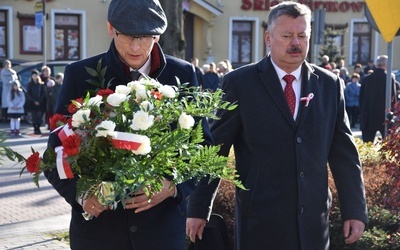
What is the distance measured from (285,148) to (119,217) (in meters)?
1.04

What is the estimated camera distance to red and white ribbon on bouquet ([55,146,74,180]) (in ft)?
9.84

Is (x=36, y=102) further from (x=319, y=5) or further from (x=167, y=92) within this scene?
(x=319, y=5)

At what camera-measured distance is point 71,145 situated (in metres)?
2.95

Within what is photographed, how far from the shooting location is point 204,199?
4176mm

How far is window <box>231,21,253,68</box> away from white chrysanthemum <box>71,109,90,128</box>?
3238cm

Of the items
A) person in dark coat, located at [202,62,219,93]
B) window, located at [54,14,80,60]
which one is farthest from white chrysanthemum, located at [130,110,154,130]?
window, located at [54,14,80,60]

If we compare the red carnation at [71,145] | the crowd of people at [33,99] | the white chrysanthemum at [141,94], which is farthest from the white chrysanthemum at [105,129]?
the crowd of people at [33,99]

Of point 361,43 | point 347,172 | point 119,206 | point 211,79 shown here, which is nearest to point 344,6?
point 361,43

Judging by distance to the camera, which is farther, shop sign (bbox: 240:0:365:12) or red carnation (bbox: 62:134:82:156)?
shop sign (bbox: 240:0:365:12)

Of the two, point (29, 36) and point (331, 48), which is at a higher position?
point (29, 36)

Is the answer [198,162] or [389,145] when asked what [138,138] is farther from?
[389,145]

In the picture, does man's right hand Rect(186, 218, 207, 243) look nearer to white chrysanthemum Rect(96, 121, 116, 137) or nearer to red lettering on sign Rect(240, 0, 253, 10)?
white chrysanthemum Rect(96, 121, 116, 137)

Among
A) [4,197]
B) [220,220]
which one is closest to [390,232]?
[220,220]

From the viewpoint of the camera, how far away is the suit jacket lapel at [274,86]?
13.4 ft
